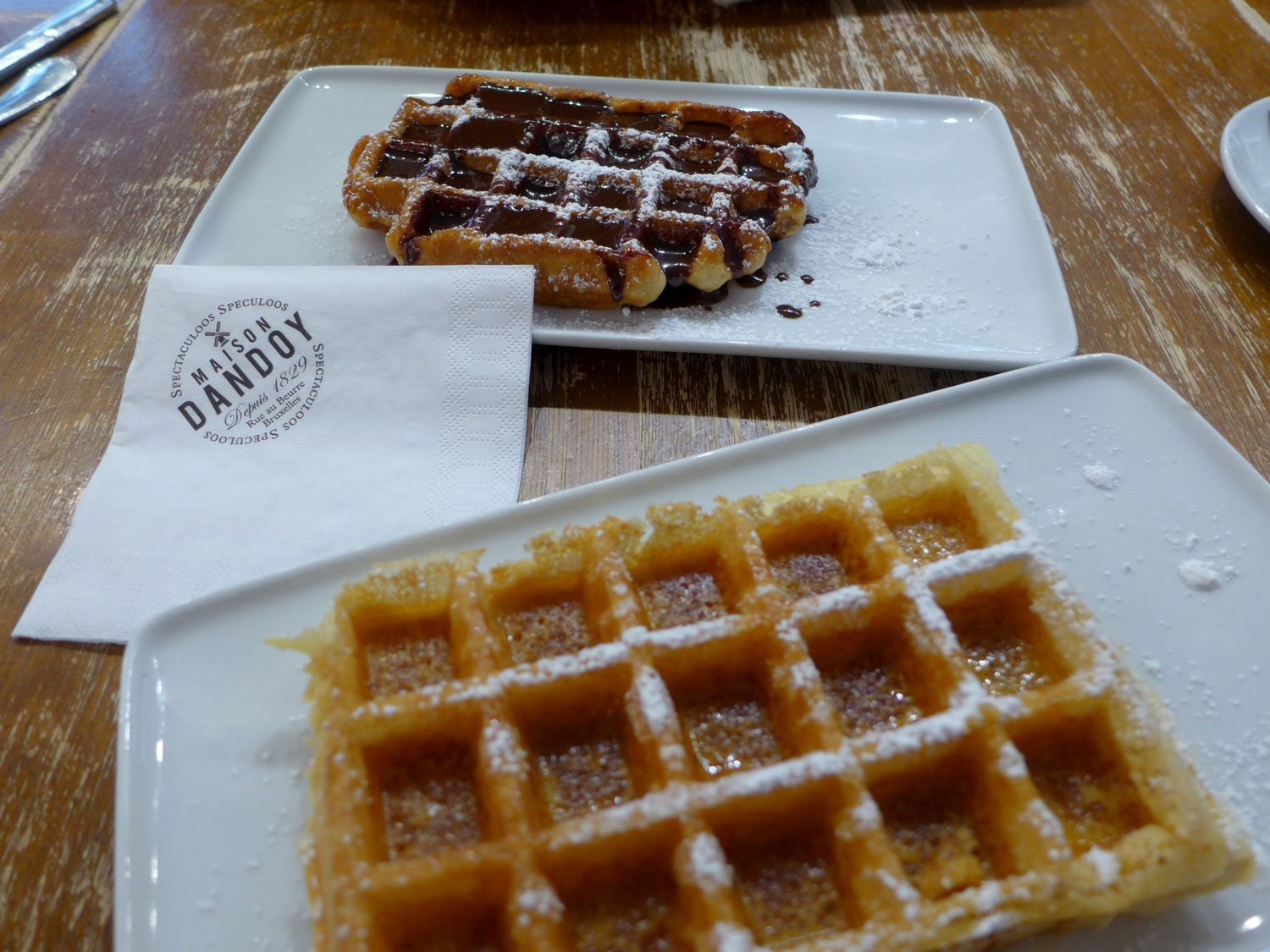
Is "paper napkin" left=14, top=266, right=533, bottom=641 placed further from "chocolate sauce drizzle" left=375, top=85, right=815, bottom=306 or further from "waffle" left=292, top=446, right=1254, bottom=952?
"waffle" left=292, top=446, right=1254, bottom=952

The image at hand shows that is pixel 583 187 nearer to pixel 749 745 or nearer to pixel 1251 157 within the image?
pixel 749 745

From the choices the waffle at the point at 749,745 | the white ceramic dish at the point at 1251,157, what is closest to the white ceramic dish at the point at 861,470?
the waffle at the point at 749,745

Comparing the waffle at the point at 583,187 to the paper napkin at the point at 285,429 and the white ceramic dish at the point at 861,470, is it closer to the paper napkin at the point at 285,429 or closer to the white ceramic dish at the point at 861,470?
the paper napkin at the point at 285,429

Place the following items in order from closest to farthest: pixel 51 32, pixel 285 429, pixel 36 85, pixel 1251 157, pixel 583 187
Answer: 1. pixel 285 429
2. pixel 583 187
3. pixel 1251 157
4. pixel 36 85
5. pixel 51 32

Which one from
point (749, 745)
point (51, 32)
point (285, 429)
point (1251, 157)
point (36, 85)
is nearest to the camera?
point (749, 745)

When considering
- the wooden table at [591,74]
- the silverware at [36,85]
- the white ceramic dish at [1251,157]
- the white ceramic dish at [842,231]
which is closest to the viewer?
the wooden table at [591,74]

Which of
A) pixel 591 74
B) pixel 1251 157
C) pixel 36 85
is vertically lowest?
pixel 1251 157

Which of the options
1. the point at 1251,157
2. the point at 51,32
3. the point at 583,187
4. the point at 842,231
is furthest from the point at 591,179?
the point at 51,32
